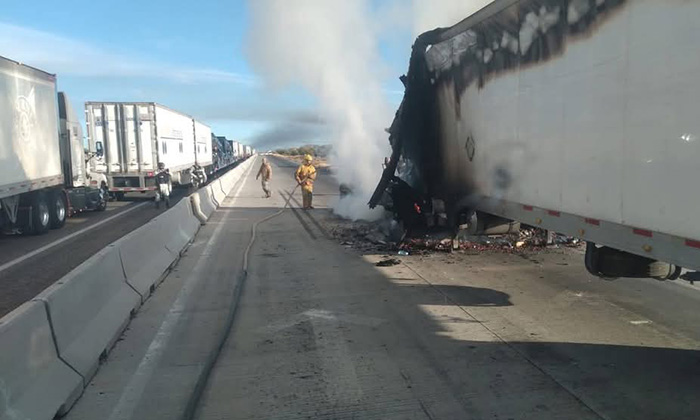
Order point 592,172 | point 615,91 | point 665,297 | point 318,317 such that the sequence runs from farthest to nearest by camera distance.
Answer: point 665,297
point 318,317
point 592,172
point 615,91

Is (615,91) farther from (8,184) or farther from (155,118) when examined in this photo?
(155,118)

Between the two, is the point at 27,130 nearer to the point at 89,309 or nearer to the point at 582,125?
the point at 89,309

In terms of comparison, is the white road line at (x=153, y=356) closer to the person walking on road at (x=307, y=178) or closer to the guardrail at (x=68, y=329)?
the guardrail at (x=68, y=329)

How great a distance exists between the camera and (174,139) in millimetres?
25281

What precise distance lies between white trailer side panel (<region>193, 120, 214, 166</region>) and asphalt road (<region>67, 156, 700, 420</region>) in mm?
26276

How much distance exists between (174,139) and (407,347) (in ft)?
73.5

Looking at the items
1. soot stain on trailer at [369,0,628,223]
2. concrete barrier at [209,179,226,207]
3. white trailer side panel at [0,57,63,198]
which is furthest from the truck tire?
concrete barrier at [209,179,226,207]

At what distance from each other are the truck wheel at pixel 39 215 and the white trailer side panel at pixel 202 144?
63.8ft

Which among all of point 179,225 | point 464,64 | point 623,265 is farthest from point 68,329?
point 179,225

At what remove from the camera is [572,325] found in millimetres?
5512

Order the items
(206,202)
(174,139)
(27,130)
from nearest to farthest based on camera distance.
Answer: (27,130) → (206,202) → (174,139)

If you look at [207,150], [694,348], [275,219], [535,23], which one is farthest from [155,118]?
[694,348]

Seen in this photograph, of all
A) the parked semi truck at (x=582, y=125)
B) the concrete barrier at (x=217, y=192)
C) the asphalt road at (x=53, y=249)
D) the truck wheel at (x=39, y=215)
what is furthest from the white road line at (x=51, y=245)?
the parked semi truck at (x=582, y=125)

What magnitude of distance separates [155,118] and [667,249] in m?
21.2
